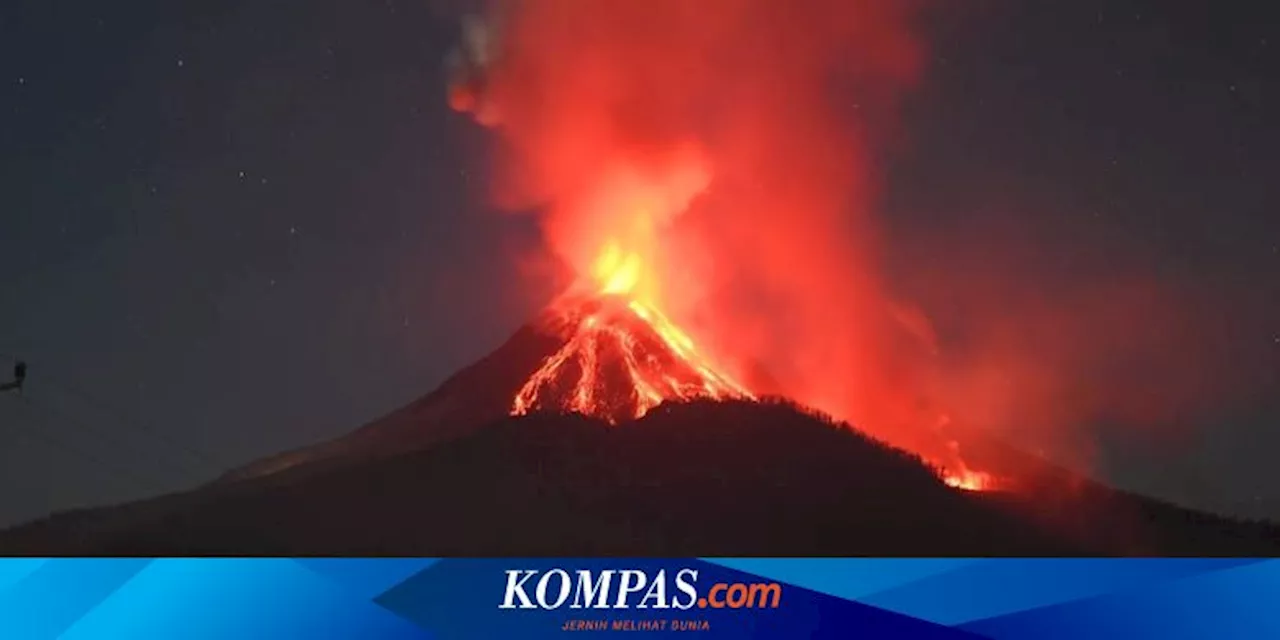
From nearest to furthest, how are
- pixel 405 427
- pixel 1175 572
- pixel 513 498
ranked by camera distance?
pixel 1175 572 → pixel 513 498 → pixel 405 427

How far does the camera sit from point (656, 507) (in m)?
94.0

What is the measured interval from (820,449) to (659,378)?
23525 millimetres

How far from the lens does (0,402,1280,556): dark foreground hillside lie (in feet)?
292

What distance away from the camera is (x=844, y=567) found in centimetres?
2622

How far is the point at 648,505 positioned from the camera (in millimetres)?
94500

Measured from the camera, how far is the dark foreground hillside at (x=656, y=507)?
8888 centimetres

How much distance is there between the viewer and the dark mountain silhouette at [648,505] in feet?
292

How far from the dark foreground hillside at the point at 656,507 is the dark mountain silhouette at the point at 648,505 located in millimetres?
192

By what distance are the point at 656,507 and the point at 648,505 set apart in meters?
0.74

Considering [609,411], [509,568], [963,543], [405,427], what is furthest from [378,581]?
[405,427]

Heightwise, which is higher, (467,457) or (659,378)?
A: (659,378)

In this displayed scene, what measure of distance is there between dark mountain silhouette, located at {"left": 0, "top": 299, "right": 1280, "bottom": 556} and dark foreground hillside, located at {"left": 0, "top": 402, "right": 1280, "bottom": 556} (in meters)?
0.19

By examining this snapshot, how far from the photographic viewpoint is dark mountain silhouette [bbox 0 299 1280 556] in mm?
89062

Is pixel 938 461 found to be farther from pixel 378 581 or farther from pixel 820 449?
pixel 378 581
